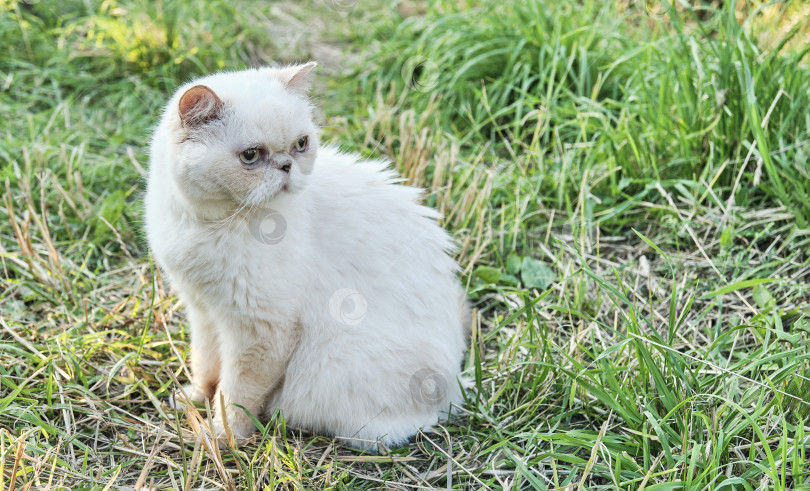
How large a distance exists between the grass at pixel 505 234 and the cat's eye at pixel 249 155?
0.69 metres

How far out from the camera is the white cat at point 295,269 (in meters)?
1.77

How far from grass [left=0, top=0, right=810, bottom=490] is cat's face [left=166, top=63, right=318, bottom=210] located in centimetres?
62

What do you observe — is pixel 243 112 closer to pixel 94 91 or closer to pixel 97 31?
pixel 94 91

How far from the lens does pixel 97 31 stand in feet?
12.1
